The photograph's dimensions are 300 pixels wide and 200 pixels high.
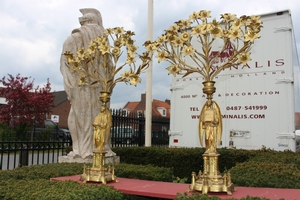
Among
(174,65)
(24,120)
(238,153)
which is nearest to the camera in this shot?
(174,65)

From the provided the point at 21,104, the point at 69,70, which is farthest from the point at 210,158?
the point at 21,104

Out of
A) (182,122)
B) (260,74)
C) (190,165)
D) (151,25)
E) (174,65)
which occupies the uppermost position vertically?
(151,25)

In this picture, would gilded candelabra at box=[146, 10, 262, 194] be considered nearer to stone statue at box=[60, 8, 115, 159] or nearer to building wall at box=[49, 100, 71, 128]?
stone statue at box=[60, 8, 115, 159]

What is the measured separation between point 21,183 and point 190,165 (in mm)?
4637

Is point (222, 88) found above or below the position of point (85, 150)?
above

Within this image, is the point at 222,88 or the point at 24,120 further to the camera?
the point at 24,120

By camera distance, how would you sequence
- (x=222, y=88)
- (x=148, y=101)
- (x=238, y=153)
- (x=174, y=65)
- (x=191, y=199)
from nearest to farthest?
1. (x=191, y=199)
2. (x=174, y=65)
3. (x=238, y=153)
4. (x=222, y=88)
5. (x=148, y=101)

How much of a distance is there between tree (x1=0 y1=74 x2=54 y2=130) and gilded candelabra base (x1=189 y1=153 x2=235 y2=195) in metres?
17.5

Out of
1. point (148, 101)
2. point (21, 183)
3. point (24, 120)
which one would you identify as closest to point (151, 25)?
point (148, 101)

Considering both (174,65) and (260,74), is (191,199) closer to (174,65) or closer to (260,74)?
(174,65)

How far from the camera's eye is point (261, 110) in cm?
710

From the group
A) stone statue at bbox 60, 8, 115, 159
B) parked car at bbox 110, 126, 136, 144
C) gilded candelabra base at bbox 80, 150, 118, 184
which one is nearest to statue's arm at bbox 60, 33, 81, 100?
stone statue at bbox 60, 8, 115, 159

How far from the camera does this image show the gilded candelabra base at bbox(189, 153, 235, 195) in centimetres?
297

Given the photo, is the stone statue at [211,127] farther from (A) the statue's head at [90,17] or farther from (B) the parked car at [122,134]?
(B) the parked car at [122,134]
